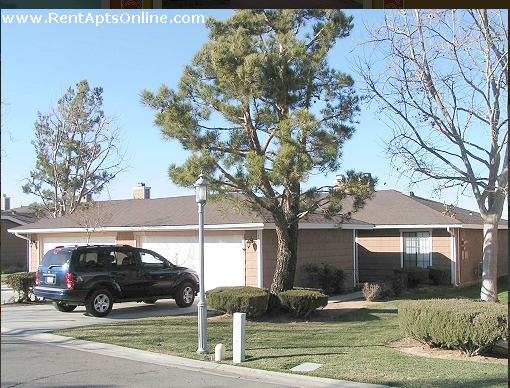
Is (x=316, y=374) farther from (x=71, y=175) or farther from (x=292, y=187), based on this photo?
(x=71, y=175)

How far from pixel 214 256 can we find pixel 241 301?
4.36 metres

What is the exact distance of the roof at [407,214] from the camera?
72.2 feet

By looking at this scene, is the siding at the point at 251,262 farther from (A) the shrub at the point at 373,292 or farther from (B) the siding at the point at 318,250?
(A) the shrub at the point at 373,292

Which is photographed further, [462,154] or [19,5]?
[462,154]

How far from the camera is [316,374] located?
8148 millimetres

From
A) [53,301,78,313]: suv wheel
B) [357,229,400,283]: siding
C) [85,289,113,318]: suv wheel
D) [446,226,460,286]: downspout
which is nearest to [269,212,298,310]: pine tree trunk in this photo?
[85,289,113,318]: suv wheel

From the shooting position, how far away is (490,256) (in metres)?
11.3

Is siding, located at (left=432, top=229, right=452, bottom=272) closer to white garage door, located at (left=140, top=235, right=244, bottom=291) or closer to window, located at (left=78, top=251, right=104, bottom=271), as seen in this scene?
white garage door, located at (left=140, top=235, right=244, bottom=291)

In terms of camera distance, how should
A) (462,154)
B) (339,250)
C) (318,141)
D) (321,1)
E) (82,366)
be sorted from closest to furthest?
(321,1), (82,366), (462,154), (318,141), (339,250)

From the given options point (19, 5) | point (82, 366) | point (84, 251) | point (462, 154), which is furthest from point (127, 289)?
point (19, 5)

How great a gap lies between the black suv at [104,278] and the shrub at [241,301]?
195cm

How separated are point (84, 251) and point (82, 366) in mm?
5299

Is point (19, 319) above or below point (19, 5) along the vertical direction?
below

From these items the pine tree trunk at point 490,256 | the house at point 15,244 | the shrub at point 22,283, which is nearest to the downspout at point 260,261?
the shrub at point 22,283
